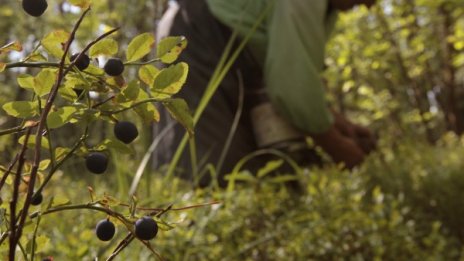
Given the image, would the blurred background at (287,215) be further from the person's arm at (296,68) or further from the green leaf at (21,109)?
the person's arm at (296,68)

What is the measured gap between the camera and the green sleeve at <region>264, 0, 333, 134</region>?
263 centimetres

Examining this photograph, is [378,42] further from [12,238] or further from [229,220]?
[12,238]

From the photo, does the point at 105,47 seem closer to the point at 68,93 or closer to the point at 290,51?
the point at 68,93

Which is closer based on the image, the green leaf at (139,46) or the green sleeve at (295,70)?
the green leaf at (139,46)

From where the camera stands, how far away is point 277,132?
2.77 m

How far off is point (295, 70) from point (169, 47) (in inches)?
82.9

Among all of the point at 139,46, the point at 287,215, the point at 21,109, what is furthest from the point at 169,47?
the point at 287,215

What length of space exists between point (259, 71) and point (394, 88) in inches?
381

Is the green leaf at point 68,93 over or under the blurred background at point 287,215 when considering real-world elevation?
over

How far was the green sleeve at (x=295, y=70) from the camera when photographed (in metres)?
2.63

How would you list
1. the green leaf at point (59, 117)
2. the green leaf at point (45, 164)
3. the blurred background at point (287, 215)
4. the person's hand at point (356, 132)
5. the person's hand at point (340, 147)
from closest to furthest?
the green leaf at point (59, 117) → the green leaf at point (45, 164) → the blurred background at point (287, 215) → the person's hand at point (340, 147) → the person's hand at point (356, 132)

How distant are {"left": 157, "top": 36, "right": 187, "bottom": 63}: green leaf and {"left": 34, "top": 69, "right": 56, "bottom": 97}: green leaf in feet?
0.32

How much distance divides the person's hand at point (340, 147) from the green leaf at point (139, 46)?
7.65 feet

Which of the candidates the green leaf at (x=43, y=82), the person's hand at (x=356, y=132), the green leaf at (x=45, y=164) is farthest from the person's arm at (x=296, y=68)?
the green leaf at (x=43, y=82)
